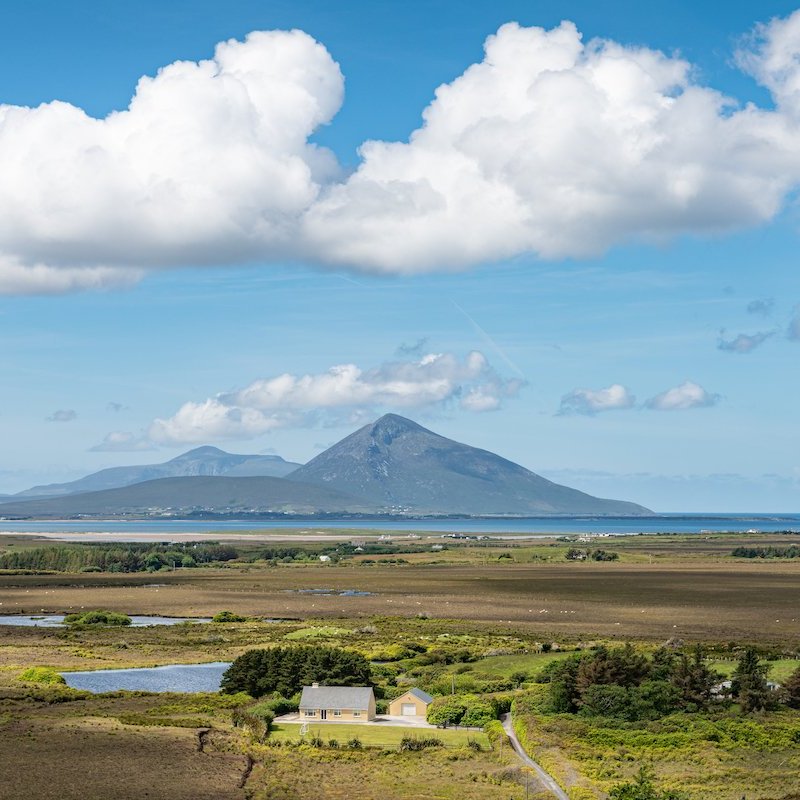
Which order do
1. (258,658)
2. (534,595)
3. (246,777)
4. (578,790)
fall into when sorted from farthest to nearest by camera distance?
(534,595) → (258,658) → (246,777) → (578,790)

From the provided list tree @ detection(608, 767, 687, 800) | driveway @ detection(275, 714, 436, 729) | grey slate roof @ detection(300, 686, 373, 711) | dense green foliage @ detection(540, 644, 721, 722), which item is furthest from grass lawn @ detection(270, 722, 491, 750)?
tree @ detection(608, 767, 687, 800)

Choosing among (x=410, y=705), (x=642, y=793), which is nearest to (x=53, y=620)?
(x=410, y=705)

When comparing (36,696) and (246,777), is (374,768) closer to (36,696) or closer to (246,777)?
(246,777)

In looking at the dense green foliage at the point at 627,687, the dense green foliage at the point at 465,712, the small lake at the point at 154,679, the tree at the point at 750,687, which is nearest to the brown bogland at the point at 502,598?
the tree at the point at 750,687

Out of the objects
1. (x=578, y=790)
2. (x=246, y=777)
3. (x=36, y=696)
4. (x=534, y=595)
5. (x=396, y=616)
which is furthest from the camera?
(x=534, y=595)

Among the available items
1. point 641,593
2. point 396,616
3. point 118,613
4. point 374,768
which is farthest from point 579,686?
point 641,593

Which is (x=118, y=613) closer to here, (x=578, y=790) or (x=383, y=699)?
(x=383, y=699)

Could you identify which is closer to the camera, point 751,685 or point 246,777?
point 246,777

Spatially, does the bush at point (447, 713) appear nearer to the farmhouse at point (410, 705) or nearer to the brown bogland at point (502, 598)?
the farmhouse at point (410, 705)

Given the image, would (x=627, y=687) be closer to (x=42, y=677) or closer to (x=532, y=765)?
(x=532, y=765)
